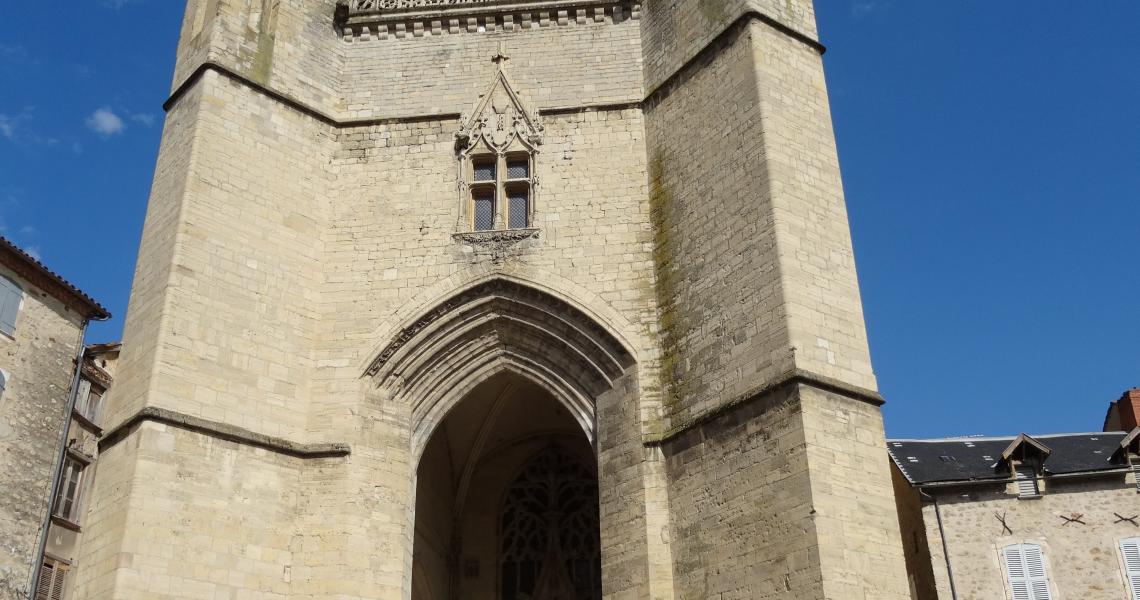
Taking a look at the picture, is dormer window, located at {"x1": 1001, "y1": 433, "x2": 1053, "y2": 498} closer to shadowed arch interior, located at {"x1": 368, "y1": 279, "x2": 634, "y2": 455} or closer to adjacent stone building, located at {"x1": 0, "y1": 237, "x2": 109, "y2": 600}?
shadowed arch interior, located at {"x1": 368, "y1": 279, "x2": 634, "y2": 455}

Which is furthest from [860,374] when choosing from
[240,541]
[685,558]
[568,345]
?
[240,541]

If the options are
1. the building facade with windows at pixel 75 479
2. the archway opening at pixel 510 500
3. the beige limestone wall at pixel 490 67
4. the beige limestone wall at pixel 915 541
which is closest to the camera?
the beige limestone wall at pixel 490 67

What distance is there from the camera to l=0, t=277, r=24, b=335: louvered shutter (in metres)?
12.2

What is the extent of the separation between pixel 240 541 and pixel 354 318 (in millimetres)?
2199

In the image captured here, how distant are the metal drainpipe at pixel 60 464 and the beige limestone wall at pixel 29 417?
0.04 meters

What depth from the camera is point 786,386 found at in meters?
7.86

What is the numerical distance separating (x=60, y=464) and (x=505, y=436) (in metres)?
5.10

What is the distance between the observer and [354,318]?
31.8 ft

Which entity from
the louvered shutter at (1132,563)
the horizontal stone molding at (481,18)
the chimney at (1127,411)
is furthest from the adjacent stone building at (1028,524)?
the horizontal stone molding at (481,18)

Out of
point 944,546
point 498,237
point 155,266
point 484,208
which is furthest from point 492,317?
point 944,546

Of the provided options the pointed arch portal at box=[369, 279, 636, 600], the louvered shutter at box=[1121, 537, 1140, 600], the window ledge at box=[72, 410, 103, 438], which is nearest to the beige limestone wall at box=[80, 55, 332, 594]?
the pointed arch portal at box=[369, 279, 636, 600]

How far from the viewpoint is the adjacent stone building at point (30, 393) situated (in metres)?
11.8

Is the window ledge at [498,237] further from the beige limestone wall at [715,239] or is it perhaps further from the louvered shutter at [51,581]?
the louvered shutter at [51,581]

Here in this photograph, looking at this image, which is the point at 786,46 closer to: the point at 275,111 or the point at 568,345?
the point at 568,345
